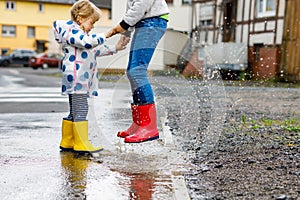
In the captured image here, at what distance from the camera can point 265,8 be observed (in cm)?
2316

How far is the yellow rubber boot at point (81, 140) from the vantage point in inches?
175

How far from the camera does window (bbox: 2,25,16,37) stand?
53.6 metres

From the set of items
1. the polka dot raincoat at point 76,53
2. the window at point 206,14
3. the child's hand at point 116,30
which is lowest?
the polka dot raincoat at point 76,53

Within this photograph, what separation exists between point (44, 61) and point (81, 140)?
3522 centimetres

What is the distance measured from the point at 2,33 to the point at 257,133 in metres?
51.6

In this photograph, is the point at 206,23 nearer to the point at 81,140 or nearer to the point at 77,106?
the point at 77,106

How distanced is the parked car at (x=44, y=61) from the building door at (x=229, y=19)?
16.2 meters

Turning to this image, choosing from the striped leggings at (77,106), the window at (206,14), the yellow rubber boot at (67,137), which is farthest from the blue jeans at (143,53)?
the window at (206,14)

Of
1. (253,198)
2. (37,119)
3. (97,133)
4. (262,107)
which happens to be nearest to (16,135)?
(97,133)

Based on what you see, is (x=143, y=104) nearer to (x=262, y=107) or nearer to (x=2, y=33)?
(x=262, y=107)

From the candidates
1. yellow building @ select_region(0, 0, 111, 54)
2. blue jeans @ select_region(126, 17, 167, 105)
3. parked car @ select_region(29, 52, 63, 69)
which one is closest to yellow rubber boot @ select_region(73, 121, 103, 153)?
blue jeans @ select_region(126, 17, 167, 105)

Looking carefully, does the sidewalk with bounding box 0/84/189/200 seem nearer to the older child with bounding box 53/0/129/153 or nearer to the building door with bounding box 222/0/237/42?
the older child with bounding box 53/0/129/153

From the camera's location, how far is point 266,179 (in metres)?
3.49

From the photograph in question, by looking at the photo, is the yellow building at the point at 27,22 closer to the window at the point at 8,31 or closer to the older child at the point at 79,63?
the window at the point at 8,31
